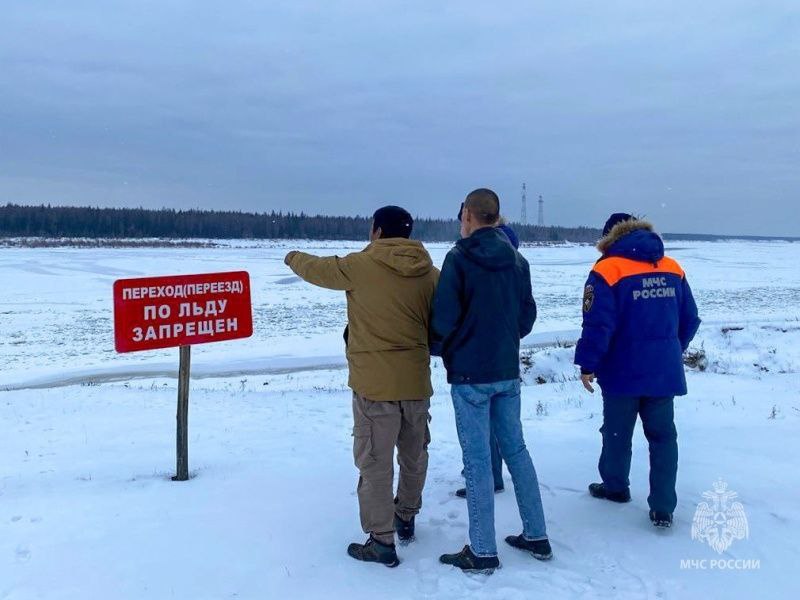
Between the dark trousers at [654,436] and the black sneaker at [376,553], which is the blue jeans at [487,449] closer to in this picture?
the black sneaker at [376,553]

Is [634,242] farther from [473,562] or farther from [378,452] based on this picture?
[473,562]

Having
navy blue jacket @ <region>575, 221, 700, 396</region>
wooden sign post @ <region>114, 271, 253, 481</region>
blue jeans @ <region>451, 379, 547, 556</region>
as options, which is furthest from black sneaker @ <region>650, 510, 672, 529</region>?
wooden sign post @ <region>114, 271, 253, 481</region>

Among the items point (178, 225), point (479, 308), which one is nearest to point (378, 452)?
point (479, 308)

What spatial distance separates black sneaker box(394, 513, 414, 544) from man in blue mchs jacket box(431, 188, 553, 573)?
12.7 inches

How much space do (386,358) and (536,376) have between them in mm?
7889

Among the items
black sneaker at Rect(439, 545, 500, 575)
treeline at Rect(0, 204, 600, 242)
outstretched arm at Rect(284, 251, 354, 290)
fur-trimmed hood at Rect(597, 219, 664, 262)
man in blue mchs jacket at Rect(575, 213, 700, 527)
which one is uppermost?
treeline at Rect(0, 204, 600, 242)

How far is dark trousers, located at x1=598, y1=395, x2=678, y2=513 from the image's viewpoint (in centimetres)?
371

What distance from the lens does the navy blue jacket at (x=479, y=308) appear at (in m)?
3.22

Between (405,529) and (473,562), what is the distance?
524 mm

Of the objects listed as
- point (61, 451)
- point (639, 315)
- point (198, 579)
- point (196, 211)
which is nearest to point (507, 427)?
point (639, 315)

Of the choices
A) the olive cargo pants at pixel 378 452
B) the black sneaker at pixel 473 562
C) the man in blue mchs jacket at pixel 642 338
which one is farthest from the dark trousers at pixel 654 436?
the olive cargo pants at pixel 378 452

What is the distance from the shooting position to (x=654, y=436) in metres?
3.77

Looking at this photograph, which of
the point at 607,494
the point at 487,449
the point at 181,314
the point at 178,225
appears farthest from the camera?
the point at 178,225

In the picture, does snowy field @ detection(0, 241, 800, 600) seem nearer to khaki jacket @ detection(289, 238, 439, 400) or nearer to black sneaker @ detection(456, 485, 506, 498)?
black sneaker @ detection(456, 485, 506, 498)
